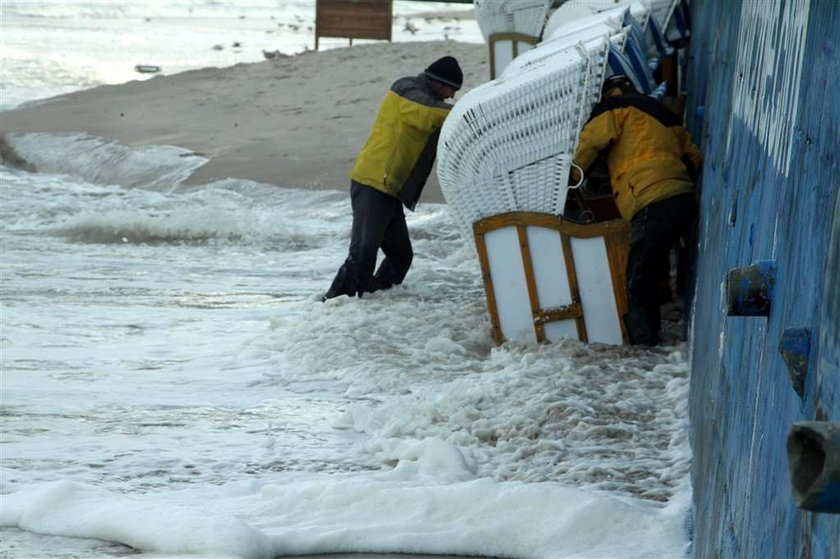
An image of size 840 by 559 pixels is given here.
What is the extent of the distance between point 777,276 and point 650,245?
4.73 meters

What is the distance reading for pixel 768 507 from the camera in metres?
2.59

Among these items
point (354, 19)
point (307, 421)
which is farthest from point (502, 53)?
point (354, 19)

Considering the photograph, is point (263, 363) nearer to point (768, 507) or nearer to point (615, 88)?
point (615, 88)

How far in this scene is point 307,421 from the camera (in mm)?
6961

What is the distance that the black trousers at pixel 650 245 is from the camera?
7.43 m

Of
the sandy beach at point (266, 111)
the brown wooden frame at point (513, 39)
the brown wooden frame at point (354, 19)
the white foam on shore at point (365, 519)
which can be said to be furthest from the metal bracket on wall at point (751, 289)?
the brown wooden frame at point (354, 19)

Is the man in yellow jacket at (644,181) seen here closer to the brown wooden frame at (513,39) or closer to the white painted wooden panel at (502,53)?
the brown wooden frame at (513,39)

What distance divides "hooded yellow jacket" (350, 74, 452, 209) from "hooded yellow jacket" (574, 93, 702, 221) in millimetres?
1593

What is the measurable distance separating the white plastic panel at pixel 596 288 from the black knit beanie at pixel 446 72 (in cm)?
192

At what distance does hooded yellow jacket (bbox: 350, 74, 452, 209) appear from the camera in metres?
8.94

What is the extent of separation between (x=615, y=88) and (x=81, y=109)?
15756mm

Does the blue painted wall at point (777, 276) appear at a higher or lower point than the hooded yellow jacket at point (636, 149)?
lower

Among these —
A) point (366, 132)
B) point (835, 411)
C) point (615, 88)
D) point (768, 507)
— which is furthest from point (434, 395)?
point (366, 132)

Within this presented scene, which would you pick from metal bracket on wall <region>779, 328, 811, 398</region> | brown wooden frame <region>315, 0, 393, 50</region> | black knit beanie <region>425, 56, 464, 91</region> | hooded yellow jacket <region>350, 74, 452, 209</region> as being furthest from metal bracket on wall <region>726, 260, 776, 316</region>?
brown wooden frame <region>315, 0, 393, 50</region>
